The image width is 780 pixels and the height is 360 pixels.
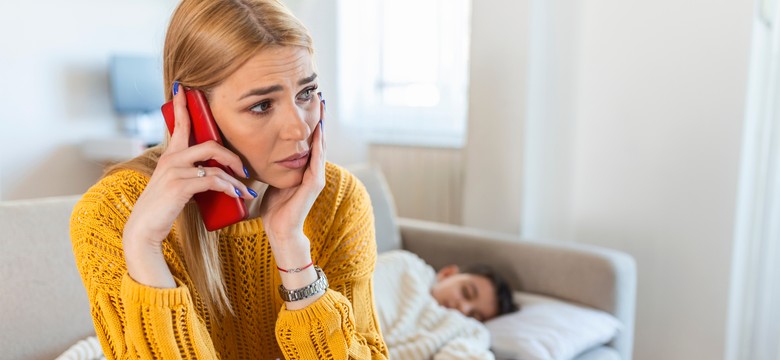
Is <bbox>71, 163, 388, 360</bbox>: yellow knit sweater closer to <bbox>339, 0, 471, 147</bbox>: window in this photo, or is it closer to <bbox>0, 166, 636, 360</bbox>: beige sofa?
<bbox>0, 166, 636, 360</bbox>: beige sofa

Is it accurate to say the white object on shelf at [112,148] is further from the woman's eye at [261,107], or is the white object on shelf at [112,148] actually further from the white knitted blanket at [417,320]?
the woman's eye at [261,107]

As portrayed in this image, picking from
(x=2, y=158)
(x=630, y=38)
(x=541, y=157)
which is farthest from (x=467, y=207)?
(x=2, y=158)

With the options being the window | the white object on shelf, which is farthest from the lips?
the white object on shelf

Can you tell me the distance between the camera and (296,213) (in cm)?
100

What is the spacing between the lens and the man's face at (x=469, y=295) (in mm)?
1853

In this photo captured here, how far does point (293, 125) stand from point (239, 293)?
37 centimetres

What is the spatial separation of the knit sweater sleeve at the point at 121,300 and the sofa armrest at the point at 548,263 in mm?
1219

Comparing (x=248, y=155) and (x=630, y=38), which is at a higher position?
(x=630, y=38)

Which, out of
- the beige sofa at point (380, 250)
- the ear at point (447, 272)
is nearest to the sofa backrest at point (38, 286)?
the beige sofa at point (380, 250)

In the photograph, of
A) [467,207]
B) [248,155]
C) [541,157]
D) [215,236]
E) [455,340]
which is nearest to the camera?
[248,155]

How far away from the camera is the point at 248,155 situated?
0.94m

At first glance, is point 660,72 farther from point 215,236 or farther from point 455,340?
point 215,236

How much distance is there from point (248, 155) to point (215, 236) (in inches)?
8.2

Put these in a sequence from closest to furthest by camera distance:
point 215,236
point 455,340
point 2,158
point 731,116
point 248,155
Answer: point 248,155, point 215,236, point 455,340, point 731,116, point 2,158
